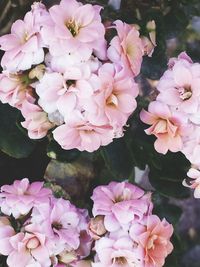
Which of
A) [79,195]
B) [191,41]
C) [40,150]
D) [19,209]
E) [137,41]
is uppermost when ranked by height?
[137,41]

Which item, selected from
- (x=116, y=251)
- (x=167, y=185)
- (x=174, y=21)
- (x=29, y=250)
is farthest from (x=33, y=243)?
(x=174, y=21)

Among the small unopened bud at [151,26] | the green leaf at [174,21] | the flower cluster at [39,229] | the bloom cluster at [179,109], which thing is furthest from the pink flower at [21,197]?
the green leaf at [174,21]

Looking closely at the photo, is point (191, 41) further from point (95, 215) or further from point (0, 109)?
point (95, 215)

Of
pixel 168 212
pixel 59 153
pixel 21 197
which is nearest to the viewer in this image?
pixel 21 197

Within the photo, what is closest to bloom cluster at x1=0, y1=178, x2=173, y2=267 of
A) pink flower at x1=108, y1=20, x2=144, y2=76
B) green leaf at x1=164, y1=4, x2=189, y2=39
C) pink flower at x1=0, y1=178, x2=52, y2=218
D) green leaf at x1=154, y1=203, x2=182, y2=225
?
pink flower at x1=0, y1=178, x2=52, y2=218

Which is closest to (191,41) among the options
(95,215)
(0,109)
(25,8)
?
(25,8)

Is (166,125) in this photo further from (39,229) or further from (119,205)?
(39,229)

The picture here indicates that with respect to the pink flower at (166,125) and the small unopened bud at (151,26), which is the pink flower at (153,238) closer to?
the pink flower at (166,125)
